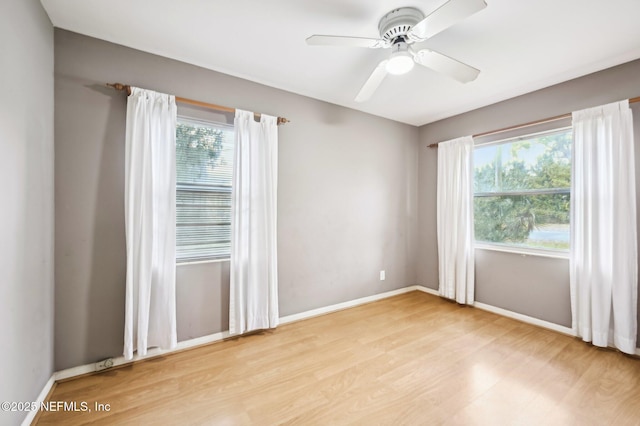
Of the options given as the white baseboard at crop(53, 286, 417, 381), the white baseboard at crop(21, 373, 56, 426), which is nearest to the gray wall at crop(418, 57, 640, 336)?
the white baseboard at crop(53, 286, 417, 381)

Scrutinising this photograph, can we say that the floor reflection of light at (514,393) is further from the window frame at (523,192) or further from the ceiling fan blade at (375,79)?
the ceiling fan blade at (375,79)

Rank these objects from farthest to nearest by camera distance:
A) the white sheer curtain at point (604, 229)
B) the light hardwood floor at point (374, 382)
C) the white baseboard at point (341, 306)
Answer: the white baseboard at point (341, 306), the white sheer curtain at point (604, 229), the light hardwood floor at point (374, 382)

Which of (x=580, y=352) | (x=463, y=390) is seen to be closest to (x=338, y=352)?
(x=463, y=390)

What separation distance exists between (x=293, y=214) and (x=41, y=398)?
2.24 m

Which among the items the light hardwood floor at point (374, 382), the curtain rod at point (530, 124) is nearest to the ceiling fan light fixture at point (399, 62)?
the curtain rod at point (530, 124)

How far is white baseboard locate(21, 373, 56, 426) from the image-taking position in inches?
56.5

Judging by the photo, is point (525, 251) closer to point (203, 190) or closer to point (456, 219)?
point (456, 219)

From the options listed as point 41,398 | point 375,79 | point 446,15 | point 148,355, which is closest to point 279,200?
point 375,79

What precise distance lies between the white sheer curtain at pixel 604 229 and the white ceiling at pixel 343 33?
580mm

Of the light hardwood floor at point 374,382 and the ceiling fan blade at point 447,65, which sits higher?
the ceiling fan blade at point 447,65

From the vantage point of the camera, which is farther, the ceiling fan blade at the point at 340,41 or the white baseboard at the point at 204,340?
the white baseboard at the point at 204,340

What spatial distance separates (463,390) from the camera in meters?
1.79

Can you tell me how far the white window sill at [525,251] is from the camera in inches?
104

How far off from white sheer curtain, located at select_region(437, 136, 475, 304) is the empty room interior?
4cm
